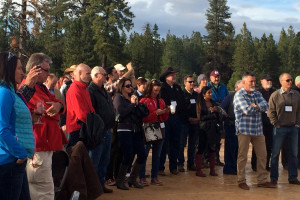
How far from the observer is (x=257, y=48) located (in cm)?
8150

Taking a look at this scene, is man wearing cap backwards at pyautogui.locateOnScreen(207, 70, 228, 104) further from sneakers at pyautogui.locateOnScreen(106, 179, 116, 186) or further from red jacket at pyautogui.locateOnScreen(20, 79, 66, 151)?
red jacket at pyautogui.locateOnScreen(20, 79, 66, 151)

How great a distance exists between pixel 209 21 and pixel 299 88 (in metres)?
72.7

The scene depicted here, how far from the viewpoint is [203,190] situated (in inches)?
279

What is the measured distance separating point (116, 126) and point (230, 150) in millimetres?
2783

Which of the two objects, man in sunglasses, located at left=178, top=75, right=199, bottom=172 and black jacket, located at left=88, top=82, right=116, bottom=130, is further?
man in sunglasses, located at left=178, top=75, right=199, bottom=172

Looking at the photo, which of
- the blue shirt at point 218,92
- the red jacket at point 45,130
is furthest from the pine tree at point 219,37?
the red jacket at point 45,130

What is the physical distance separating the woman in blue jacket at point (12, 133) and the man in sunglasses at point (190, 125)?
5.35 meters

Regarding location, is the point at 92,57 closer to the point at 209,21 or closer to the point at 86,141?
the point at 209,21

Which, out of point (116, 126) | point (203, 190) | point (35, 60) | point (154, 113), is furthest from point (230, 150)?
point (35, 60)

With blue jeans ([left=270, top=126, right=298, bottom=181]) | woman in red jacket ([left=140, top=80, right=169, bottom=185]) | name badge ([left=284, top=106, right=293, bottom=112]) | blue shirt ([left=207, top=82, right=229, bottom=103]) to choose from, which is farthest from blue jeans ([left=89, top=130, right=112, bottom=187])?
blue shirt ([left=207, top=82, right=229, bottom=103])

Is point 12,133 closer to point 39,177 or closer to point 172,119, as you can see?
point 39,177

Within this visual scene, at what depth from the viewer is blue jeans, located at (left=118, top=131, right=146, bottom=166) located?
657cm

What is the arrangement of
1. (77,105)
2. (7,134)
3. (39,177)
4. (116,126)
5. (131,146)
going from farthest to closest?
(116,126) < (131,146) < (77,105) < (39,177) < (7,134)

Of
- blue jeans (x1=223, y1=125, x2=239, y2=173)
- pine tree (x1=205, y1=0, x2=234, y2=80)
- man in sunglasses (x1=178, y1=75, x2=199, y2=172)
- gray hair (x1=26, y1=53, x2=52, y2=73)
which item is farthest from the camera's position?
pine tree (x1=205, y1=0, x2=234, y2=80)
